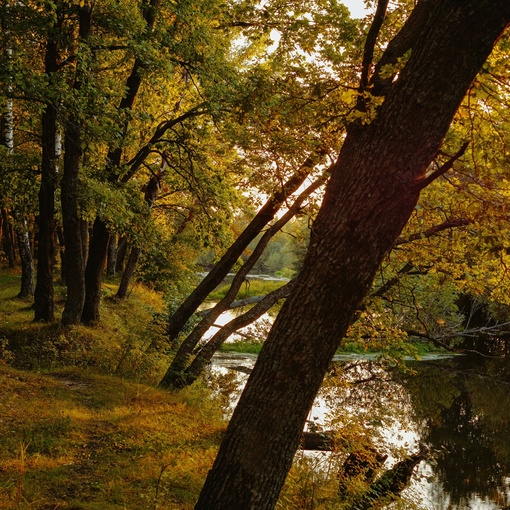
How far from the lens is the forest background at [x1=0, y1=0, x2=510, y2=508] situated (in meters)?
5.49

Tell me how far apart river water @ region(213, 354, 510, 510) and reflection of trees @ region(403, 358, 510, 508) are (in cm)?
2

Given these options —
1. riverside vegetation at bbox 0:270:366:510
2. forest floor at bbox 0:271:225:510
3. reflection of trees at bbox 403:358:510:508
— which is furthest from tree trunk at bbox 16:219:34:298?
reflection of trees at bbox 403:358:510:508

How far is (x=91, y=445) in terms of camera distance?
576 centimetres

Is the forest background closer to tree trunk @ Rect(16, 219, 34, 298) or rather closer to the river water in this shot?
tree trunk @ Rect(16, 219, 34, 298)

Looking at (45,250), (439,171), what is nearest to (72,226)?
(45,250)

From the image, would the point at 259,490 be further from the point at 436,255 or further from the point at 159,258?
the point at 159,258

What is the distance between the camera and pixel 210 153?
13547 millimetres

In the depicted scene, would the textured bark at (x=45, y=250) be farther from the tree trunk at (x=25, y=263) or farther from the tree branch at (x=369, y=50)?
the tree branch at (x=369, y=50)

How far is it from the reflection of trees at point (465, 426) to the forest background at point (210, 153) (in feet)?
8.93

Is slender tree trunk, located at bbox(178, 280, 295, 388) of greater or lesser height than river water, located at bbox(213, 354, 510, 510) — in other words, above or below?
above

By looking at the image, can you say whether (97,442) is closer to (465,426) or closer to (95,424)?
(95,424)

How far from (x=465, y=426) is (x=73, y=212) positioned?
45.7ft

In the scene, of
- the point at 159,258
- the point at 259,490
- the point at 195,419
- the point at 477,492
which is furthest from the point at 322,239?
the point at 159,258

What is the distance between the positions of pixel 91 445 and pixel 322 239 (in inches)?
165
